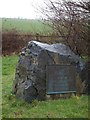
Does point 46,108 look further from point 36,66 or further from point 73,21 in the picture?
point 73,21

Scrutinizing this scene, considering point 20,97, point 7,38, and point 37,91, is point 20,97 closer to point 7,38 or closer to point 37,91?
point 37,91

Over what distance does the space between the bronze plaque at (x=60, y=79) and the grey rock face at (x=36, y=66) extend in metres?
0.11

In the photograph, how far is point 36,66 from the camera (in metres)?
8.08

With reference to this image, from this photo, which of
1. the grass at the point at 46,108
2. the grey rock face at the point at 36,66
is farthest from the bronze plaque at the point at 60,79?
the grass at the point at 46,108

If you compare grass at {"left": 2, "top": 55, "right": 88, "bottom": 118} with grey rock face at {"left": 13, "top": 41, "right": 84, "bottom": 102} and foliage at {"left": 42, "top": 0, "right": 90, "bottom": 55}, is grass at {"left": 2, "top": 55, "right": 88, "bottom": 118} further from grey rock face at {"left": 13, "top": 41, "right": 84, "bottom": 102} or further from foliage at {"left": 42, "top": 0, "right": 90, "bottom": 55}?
foliage at {"left": 42, "top": 0, "right": 90, "bottom": 55}

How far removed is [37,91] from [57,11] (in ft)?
9.78

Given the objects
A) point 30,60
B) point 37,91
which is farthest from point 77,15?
point 37,91

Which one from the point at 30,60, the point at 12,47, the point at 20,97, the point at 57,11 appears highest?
the point at 57,11

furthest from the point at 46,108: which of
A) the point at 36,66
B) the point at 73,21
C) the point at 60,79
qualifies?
the point at 73,21

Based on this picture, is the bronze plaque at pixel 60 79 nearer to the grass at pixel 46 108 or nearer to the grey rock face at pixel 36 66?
the grey rock face at pixel 36 66

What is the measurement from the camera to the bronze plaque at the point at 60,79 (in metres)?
8.08

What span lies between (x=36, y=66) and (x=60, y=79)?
663 millimetres

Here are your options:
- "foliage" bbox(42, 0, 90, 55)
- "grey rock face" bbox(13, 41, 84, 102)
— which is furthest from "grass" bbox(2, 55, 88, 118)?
"foliage" bbox(42, 0, 90, 55)

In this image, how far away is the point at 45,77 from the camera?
8086 millimetres
